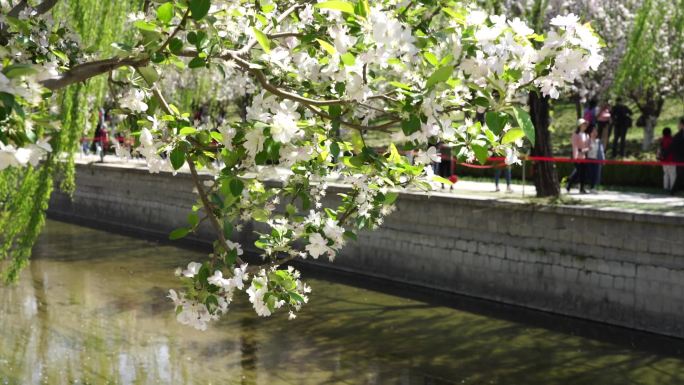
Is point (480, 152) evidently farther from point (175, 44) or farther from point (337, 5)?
point (175, 44)

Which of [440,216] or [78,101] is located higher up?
[78,101]

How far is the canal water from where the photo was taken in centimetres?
1188

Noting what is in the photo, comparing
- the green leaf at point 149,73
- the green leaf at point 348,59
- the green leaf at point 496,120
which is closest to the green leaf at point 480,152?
the green leaf at point 496,120

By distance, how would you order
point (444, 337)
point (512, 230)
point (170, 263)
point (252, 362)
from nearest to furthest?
point (252, 362) → point (444, 337) → point (512, 230) → point (170, 263)

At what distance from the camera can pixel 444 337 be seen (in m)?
13.8

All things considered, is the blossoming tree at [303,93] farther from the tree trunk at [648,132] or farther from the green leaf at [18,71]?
the tree trunk at [648,132]

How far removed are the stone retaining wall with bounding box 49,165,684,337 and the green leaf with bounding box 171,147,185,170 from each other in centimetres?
845

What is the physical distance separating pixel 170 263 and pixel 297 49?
14.7 m

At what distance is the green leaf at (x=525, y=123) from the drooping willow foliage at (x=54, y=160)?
912cm

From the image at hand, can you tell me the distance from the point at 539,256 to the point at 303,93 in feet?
32.2

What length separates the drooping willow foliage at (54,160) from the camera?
12898 mm

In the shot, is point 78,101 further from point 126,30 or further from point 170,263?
point 170,263

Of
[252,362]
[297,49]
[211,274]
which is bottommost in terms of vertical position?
[252,362]

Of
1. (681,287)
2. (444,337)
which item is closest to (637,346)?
(681,287)
